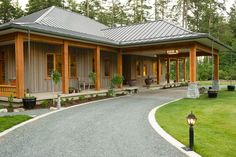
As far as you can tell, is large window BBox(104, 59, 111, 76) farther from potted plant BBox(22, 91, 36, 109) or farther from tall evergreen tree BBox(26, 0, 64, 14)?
tall evergreen tree BBox(26, 0, 64, 14)

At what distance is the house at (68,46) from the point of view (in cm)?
1155

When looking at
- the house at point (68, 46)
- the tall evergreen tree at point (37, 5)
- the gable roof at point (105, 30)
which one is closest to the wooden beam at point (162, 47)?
the house at point (68, 46)

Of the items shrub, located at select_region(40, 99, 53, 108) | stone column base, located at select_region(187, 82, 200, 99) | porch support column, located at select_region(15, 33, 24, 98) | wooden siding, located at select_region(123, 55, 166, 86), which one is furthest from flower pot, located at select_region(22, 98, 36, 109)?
wooden siding, located at select_region(123, 55, 166, 86)

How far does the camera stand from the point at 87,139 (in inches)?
228

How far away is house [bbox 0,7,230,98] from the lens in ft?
37.9

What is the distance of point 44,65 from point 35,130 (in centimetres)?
836

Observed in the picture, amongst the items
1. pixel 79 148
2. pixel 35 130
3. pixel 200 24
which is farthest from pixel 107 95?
pixel 200 24

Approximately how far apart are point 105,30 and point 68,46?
5608mm

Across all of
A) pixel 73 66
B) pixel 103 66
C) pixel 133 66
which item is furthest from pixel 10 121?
pixel 133 66

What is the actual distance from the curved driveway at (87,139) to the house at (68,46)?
15.4 feet

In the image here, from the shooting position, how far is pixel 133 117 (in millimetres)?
8523

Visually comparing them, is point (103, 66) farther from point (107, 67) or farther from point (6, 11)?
point (6, 11)

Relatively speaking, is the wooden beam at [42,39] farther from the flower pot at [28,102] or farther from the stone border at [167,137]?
the stone border at [167,137]

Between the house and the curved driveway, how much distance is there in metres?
4.69
